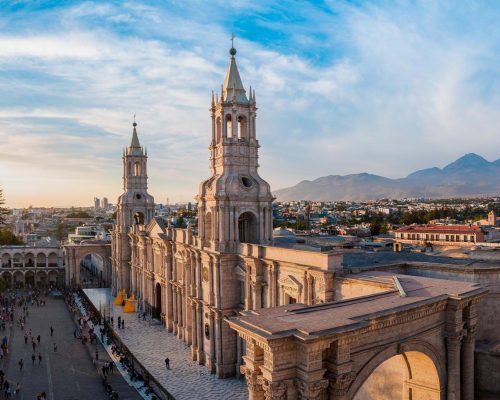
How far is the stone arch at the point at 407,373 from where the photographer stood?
13.2m

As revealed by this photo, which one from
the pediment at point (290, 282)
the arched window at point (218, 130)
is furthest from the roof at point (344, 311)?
the arched window at point (218, 130)

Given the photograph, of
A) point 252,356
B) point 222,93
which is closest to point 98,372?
point 222,93

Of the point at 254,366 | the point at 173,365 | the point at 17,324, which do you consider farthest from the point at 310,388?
the point at 17,324

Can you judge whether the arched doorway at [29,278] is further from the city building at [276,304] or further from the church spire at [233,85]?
the church spire at [233,85]

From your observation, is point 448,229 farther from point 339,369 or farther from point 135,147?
point 339,369

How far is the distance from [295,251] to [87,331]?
85.1 ft

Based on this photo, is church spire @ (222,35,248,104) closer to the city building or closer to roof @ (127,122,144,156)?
the city building

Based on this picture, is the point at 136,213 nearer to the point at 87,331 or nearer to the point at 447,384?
the point at 87,331

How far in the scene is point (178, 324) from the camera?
121ft

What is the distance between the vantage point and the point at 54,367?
31.4 m

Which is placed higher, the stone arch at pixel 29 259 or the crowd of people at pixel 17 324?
the stone arch at pixel 29 259

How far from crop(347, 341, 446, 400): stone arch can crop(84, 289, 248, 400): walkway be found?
938 centimetres

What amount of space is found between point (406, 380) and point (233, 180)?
1527 centimetres

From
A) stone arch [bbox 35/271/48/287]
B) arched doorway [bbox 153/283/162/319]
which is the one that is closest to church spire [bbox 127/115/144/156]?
arched doorway [bbox 153/283/162/319]
